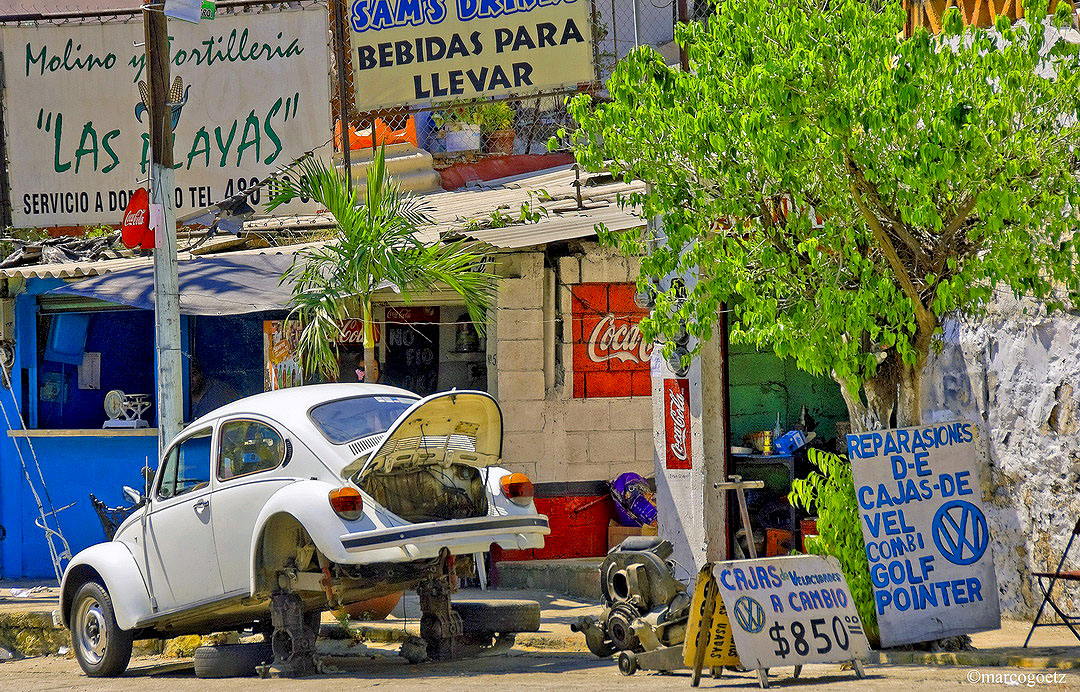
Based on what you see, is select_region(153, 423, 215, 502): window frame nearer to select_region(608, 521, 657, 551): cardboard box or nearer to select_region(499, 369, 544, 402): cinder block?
select_region(499, 369, 544, 402): cinder block

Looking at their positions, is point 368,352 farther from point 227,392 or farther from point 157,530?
point 227,392

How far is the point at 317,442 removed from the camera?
27.1 feet

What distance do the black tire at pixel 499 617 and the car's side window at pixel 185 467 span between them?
2157 mm

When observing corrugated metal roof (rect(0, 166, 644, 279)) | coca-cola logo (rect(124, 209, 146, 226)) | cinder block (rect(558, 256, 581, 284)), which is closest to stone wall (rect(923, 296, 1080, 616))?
corrugated metal roof (rect(0, 166, 644, 279))

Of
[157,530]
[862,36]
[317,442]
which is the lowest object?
[157,530]

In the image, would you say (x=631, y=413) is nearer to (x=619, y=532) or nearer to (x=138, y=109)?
(x=619, y=532)

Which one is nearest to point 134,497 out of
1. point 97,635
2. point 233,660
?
point 97,635

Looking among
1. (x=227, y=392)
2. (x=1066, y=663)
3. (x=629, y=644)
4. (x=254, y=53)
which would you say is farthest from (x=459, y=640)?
(x=254, y=53)

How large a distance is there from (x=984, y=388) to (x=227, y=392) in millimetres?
8507

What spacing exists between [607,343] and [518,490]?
4.44 meters

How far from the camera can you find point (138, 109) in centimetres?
1363

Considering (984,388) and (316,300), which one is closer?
(984,388)

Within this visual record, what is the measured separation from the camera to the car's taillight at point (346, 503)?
7.77m

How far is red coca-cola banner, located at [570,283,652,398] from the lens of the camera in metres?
12.7
